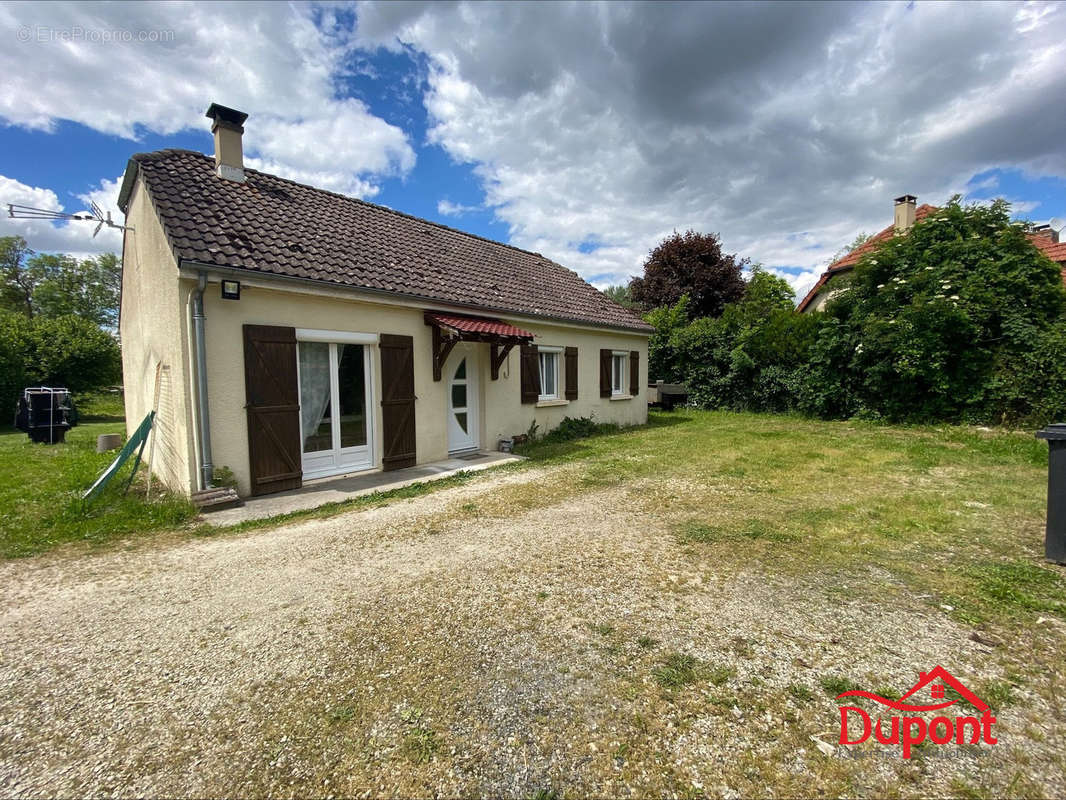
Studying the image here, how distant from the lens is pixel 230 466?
6113 mm

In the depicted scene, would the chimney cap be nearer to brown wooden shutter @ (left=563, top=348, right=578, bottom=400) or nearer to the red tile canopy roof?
the red tile canopy roof

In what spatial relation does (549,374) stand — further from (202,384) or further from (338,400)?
(202,384)

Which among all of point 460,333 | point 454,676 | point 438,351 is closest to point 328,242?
point 438,351

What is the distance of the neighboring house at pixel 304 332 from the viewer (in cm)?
600

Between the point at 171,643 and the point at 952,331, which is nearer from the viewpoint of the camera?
the point at 171,643

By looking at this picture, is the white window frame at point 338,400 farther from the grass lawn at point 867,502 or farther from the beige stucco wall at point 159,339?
the grass lawn at point 867,502

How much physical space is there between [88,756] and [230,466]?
4.57 meters

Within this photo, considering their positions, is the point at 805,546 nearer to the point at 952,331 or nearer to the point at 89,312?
the point at 952,331

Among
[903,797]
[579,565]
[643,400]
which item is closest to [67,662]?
[579,565]

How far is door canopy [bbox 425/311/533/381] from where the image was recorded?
26.5 ft

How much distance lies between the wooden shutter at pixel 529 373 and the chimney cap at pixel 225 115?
6499 millimetres

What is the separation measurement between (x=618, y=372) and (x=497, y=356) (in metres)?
5.28

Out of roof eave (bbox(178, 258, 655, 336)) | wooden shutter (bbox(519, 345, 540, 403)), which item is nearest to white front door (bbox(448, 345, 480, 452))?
roof eave (bbox(178, 258, 655, 336))

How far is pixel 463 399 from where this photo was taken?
30.8 feet
